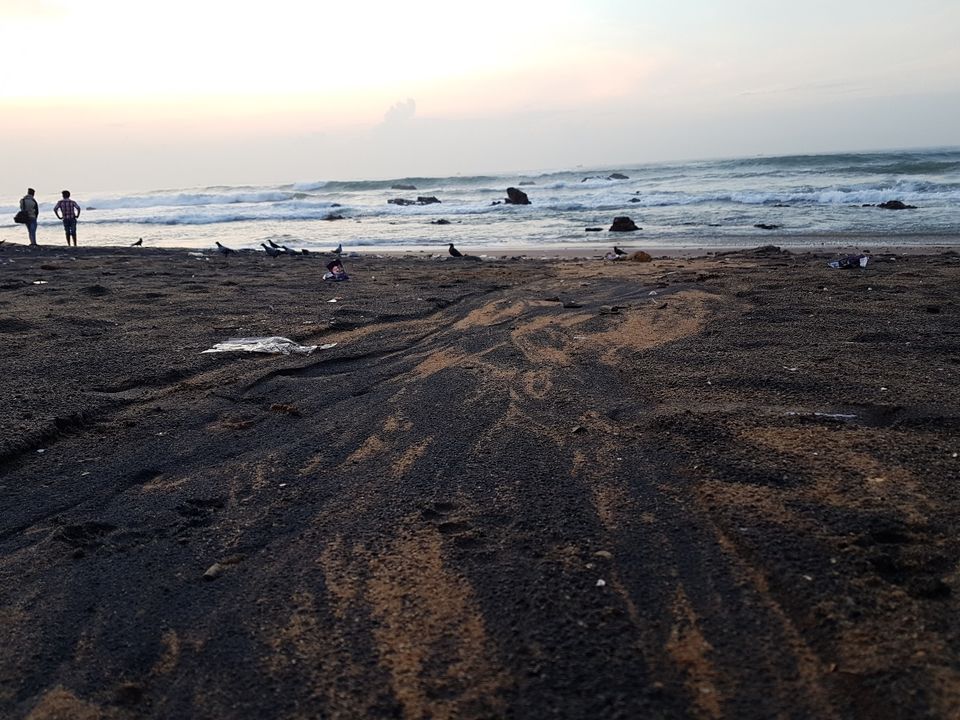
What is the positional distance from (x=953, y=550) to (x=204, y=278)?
8121 mm

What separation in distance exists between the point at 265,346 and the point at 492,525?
303 cm

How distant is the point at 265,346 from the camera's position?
197 inches

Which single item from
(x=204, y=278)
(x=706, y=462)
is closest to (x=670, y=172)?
(x=204, y=278)

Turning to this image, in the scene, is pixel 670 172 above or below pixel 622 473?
above

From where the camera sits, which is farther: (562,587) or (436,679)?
(562,587)

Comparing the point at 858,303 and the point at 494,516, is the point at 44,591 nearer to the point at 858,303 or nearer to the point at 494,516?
the point at 494,516

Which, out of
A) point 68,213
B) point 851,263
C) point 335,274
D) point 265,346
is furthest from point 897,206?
point 68,213

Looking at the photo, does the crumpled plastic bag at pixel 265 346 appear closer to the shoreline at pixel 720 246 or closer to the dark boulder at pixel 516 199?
the shoreline at pixel 720 246

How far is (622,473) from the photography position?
275 cm

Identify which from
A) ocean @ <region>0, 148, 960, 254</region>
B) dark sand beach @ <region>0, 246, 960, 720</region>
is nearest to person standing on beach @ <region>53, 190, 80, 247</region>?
ocean @ <region>0, 148, 960, 254</region>

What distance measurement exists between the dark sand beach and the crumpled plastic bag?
130 mm

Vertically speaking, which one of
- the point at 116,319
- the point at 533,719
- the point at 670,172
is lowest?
the point at 533,719

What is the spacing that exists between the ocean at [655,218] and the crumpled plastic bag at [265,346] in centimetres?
979

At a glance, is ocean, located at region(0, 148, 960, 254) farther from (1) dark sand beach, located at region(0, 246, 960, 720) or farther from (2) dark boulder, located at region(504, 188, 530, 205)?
(1) dark sand beach, located at region(0, 246, 960, 720)
